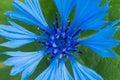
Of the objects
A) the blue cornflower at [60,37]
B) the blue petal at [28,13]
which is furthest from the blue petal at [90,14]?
the blue petal at [28,13]

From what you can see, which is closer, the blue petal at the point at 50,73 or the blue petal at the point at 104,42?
the blue petal at the point at 104,42

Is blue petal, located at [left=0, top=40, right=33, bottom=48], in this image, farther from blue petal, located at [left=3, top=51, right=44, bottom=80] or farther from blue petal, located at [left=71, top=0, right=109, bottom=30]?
blue petal, located at [left=71, top=0, right=109, bottom=30]

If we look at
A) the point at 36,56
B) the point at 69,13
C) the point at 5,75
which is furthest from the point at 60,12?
the point at 5,75

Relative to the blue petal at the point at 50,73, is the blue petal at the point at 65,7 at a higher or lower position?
higher

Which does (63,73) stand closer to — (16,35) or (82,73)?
(82,73)

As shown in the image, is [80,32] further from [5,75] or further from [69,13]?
[5,75]

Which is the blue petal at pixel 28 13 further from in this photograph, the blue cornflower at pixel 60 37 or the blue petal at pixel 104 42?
the blue petal at pixel 104 42

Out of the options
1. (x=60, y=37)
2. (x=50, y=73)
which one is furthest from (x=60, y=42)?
(x=50, y=73)
